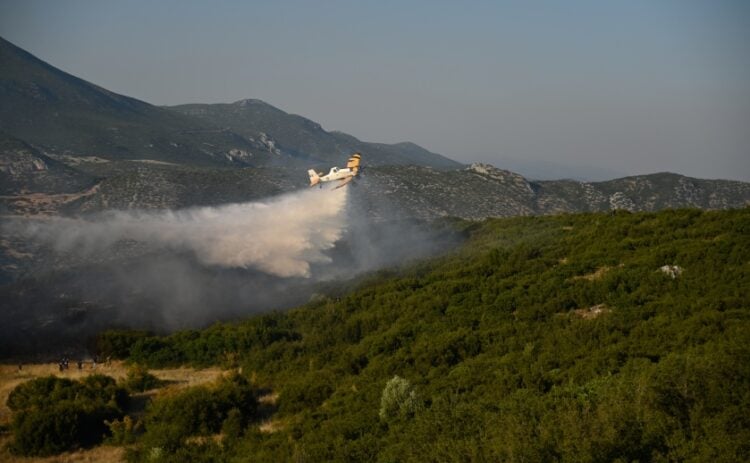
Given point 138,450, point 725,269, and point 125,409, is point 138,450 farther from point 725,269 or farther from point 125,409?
point 725,269

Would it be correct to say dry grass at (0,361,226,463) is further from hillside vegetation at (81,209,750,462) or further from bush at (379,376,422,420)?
bush at (379,376,422,420)

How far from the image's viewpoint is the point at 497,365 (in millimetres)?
22359

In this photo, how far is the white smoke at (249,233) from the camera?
57.2m

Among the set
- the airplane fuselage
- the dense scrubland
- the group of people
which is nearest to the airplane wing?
the airplane fuselage

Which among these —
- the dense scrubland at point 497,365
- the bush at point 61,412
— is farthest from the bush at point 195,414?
the bush at point 61,412

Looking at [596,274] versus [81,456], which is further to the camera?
[596,274]

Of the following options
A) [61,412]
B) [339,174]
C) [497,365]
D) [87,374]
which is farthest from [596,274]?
[339,174]

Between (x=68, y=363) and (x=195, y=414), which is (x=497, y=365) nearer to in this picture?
(x=195, y=414)

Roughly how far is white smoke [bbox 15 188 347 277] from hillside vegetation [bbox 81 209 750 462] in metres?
15.3

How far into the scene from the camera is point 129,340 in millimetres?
35250

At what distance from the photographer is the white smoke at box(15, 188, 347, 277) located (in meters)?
57.2

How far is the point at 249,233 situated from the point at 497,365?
147ft

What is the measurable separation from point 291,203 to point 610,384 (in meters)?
56.2

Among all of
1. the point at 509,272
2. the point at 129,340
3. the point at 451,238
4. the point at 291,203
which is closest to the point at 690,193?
the point at 451,238
